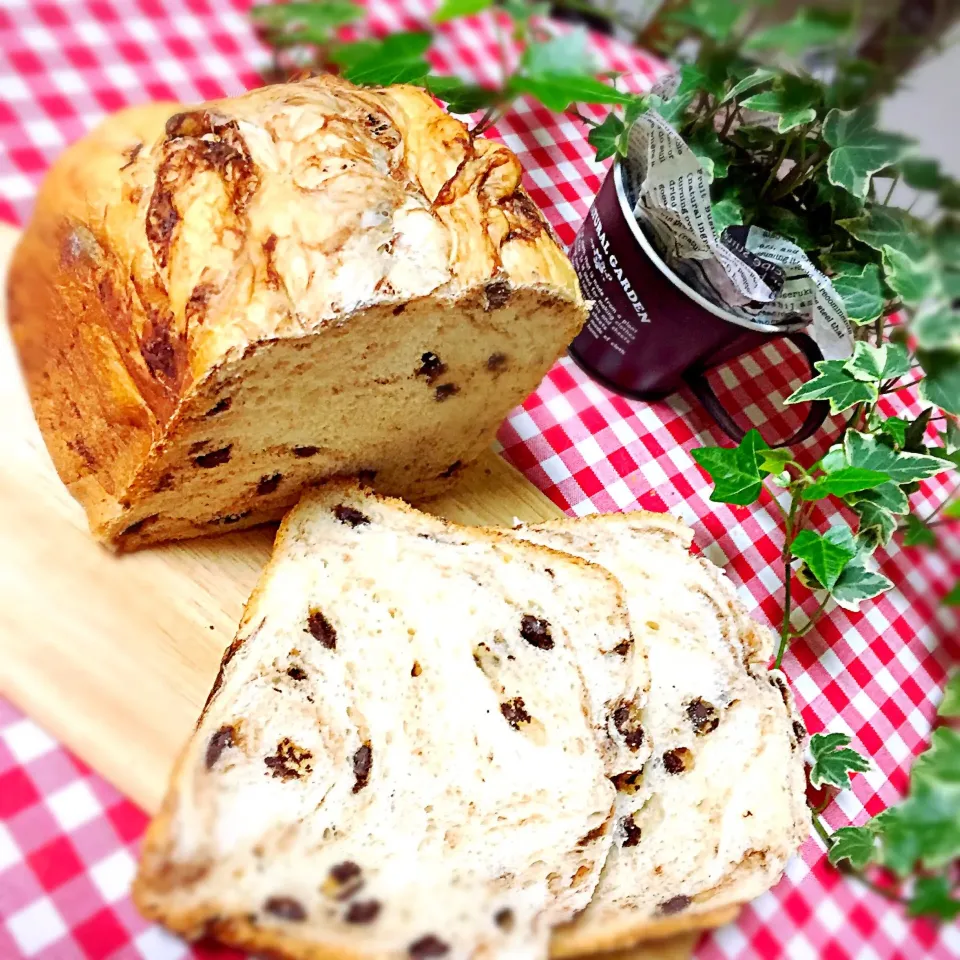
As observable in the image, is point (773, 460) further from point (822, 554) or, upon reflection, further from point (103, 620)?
point (103, 620)

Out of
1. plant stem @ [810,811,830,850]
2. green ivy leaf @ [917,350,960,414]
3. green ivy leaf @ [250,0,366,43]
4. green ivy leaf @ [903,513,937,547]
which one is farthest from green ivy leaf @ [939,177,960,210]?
plant stem @ [810,811,830,850]

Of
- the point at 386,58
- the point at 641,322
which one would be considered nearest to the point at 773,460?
the point at 641,322

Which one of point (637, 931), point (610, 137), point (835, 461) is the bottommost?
point (637, 931)

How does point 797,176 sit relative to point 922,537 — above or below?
above

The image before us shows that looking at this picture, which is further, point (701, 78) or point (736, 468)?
point (736, 468)

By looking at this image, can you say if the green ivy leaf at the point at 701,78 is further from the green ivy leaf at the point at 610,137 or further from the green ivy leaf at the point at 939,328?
the green ivy leaf at the point at 939,328

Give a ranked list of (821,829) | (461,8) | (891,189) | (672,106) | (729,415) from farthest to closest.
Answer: (729,415) → (672,106) → (821,829) → (891,189) → (461,8)
